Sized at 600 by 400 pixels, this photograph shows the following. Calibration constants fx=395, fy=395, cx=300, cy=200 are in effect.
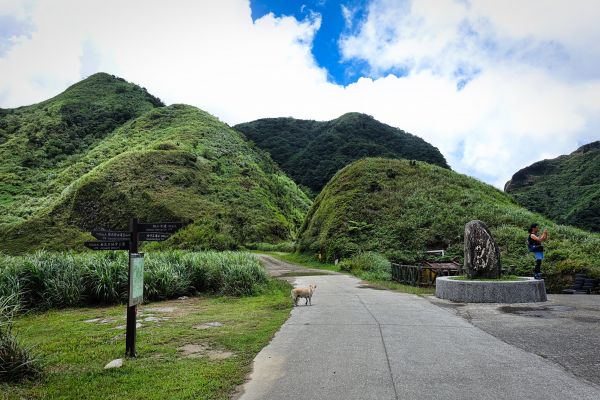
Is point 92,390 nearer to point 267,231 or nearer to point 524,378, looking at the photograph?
point 524,378

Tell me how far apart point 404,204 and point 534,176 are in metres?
58.0

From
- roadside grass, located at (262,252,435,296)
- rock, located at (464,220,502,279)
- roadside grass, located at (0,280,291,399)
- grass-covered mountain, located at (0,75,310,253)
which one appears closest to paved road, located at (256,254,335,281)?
roadside grass, located at (262,252,435,296)

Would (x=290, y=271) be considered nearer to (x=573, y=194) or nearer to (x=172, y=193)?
(x=172, y=193)

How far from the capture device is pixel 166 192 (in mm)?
47438

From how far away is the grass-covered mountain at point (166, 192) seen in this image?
40.4m

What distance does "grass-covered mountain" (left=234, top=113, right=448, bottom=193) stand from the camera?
8700 cm

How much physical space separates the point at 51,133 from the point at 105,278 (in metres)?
70.5

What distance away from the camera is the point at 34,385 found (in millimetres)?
4855

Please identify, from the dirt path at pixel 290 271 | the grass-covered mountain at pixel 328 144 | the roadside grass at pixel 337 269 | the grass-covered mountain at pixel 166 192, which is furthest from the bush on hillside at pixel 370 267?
the grass-covered mountain at pixel 328 144

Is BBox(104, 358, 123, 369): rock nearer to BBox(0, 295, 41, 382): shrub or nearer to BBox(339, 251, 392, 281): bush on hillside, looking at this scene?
BBox(0, 295, 41, 382): shrub

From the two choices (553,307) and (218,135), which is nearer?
(553,307)

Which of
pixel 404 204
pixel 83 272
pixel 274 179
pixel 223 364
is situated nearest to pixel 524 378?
pixel 223 364

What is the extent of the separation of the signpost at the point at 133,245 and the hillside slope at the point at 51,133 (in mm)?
44971

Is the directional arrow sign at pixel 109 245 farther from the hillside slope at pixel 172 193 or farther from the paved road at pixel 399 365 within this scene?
the hillside slope at pixel 172 193
